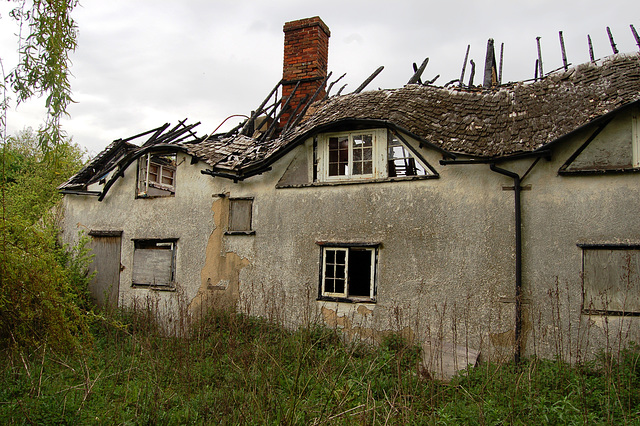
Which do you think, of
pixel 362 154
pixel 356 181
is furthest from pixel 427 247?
pixel 362 154

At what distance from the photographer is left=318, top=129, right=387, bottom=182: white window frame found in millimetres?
10688

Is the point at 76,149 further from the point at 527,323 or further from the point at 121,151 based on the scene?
the point at 527,323

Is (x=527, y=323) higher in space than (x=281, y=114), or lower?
lower

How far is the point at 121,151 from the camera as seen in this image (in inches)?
599

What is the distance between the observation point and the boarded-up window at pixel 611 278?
8.50 metres

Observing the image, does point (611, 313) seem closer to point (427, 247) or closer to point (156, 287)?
point (427, 247)

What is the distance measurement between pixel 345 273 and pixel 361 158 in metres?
2.50

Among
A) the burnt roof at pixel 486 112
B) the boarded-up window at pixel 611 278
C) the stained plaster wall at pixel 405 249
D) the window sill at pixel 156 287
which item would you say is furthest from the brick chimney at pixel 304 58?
the boarded-up window at pixel 611 278

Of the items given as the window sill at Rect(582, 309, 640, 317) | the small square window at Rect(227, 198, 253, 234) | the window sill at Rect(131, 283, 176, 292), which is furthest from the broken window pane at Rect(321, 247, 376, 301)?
the window sill at Rect(131, 283, 176, 292)

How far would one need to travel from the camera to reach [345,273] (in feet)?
34.7

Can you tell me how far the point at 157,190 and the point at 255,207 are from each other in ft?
12.7

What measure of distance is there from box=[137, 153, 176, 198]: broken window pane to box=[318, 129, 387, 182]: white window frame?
4.20m

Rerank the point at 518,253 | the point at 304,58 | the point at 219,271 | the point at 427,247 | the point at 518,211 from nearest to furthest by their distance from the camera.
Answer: the point at 518,253 < the point at 518,211 < the point at 427,247 < the point at 219,271 < the point at 304,58

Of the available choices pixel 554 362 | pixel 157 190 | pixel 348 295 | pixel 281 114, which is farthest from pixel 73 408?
pixel 281 114
